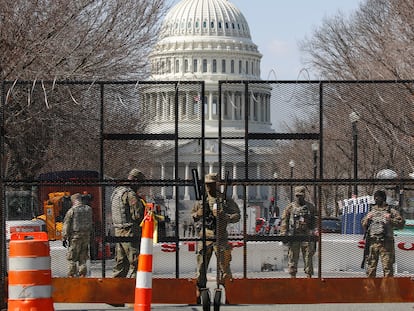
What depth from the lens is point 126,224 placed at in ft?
54.2

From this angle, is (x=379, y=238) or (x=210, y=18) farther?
(x=210, y=18)

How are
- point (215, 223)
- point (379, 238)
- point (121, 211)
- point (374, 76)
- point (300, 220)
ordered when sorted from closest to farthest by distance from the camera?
point (215, 223) → point (121, 211) → point (379, 238) → point (300, 220) → point (374, 76)

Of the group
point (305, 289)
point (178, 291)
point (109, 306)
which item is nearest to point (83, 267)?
point (109, 306)

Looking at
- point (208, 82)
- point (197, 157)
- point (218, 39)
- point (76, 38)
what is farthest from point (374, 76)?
point (218, 39)

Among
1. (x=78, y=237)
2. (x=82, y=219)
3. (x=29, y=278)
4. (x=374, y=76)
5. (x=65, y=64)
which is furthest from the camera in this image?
(x=374, y=76)

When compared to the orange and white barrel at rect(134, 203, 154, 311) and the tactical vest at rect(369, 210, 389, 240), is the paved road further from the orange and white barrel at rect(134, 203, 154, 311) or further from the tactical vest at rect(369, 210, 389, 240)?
the orange and white barrel at rect(134, 203, 154, 311)

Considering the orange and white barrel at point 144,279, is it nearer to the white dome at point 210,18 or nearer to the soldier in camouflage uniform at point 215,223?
the soldier in camouflage uniform at point 215,223

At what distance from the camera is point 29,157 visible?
25.1 metres

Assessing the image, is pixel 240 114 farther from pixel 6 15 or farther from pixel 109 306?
pixel 6 15

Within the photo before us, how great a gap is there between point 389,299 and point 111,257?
4.40 m

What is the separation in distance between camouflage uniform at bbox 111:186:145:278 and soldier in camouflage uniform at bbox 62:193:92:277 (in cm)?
43

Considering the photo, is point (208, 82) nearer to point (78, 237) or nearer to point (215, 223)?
point (78, 237)

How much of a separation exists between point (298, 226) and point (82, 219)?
285 cm

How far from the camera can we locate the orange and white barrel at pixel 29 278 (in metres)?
12.2
